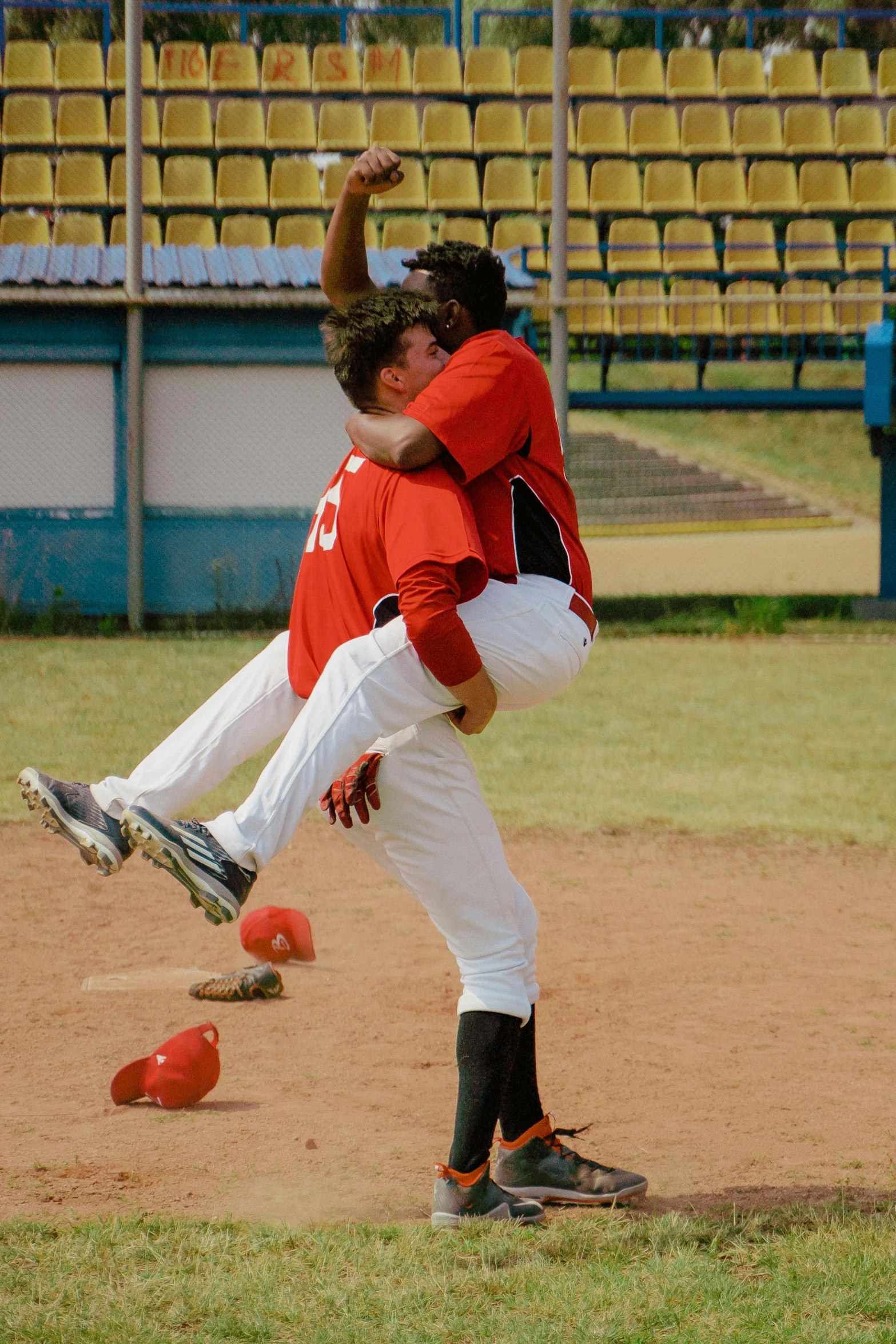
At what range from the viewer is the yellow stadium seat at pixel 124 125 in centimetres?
1658

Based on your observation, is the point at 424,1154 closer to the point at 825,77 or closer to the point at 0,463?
the point at 0,463

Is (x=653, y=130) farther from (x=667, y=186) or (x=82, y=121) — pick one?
(x=82, y=121)

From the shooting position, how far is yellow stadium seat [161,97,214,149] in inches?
653

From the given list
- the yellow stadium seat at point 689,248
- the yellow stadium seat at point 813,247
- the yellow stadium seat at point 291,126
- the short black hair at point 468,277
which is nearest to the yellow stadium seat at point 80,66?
the yellow stadium seat at point 291,126

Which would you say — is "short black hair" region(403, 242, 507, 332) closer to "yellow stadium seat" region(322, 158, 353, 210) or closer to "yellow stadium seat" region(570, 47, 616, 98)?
"yellow stadium seat" region(322, 158, 353, 210)

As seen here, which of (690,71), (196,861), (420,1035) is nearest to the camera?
(196,861)

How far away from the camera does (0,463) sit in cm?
1261

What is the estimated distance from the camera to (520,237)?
1684 cm

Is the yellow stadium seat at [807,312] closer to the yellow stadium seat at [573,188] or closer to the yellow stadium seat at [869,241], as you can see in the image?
the yellow stadium seat at [869,241]

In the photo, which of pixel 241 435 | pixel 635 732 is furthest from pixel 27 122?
pixel 635 732

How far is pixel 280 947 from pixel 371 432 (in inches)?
98.7

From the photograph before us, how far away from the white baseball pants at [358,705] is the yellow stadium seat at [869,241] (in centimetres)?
1532

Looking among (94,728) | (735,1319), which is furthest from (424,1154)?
(94,728)

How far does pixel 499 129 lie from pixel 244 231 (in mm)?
3657
